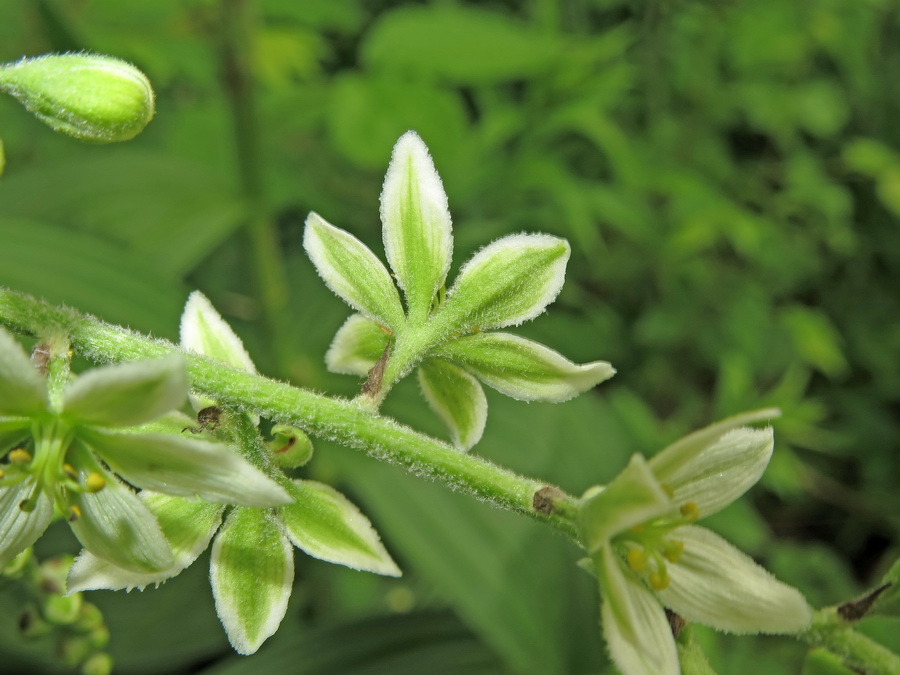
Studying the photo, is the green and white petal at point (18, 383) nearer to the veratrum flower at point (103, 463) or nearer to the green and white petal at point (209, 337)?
the veratrum flower at point (103, 463)

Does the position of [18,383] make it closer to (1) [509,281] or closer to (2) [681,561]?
(1) [509,281]

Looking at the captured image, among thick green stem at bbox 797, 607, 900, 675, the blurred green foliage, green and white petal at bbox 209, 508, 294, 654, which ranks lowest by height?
the blurred green foliage

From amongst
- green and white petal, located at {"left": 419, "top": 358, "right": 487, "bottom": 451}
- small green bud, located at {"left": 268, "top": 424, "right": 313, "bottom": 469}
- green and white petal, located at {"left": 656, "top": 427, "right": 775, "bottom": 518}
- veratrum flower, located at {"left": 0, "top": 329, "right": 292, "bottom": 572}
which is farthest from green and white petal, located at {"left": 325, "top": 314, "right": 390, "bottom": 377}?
green and white petal, located at {"left": 656, "top": 427, "right": 775, "bottom": 518}

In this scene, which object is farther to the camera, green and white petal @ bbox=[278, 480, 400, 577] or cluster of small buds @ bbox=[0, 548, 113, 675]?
cluster of small buds @ bbox=[0, 548, 113, 675]

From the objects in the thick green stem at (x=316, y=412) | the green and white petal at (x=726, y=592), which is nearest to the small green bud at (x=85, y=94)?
the thick green stem at (x=316, y=412)

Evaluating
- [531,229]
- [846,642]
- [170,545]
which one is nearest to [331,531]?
[170,545]

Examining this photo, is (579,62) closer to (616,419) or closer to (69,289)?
(616,419)

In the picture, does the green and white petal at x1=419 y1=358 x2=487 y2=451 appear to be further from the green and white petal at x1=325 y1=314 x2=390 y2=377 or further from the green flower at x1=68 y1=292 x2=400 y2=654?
the green flower at x1=68 y1=292 x2=400 y2=654

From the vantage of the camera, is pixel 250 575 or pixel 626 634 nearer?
pixel 626 634

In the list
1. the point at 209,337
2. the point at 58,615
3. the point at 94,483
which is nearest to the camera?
the point at 94,483

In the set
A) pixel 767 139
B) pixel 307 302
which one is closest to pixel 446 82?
pixel 307 302
